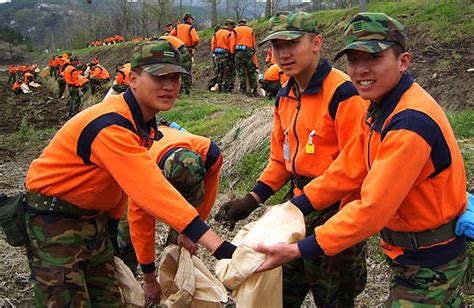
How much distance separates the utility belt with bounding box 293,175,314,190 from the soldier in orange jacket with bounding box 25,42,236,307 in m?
0.76

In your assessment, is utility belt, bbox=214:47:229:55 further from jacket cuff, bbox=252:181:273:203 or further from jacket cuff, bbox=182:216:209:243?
jacket cuff, bbox=182:216:209:243

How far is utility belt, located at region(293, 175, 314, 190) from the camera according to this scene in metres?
3.18

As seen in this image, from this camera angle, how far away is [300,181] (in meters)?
3.24

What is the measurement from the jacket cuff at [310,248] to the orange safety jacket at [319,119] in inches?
27.8

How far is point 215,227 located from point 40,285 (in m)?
2.80

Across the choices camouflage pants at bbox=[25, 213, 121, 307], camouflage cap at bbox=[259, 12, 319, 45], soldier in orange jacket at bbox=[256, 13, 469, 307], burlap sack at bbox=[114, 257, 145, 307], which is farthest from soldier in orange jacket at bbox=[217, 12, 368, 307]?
camouflage pants at bbox=[25, 213, 121, 307]

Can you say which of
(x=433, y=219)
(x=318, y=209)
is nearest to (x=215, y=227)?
(x=318, y=209)

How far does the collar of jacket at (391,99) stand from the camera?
92.0 inches

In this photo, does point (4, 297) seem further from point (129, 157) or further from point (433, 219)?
point (433, 219)

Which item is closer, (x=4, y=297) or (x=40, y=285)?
(x=40, y=285)

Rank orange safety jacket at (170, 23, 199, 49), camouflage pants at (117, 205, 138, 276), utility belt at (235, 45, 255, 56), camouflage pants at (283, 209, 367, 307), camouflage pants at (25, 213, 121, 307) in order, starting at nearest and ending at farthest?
1. camouflage pants at (25, 213, 121, 307)
2. camouflage pants at (283, 209, 367, 307)
3. camouflage pants at (117, 205, 138, 276)
4. utility belt at (235, 45, 255, 56)
5. orange safety jacket at (170, 23, 199, 49)

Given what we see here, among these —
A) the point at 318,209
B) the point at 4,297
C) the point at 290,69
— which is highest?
the point at 290,69

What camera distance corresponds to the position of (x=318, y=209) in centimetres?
296

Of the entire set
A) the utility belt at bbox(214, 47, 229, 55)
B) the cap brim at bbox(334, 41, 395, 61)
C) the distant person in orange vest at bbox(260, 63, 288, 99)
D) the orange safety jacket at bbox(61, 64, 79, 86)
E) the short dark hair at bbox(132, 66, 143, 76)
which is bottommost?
the orange safety jacket at bbox(61, 64, 79, 86)
